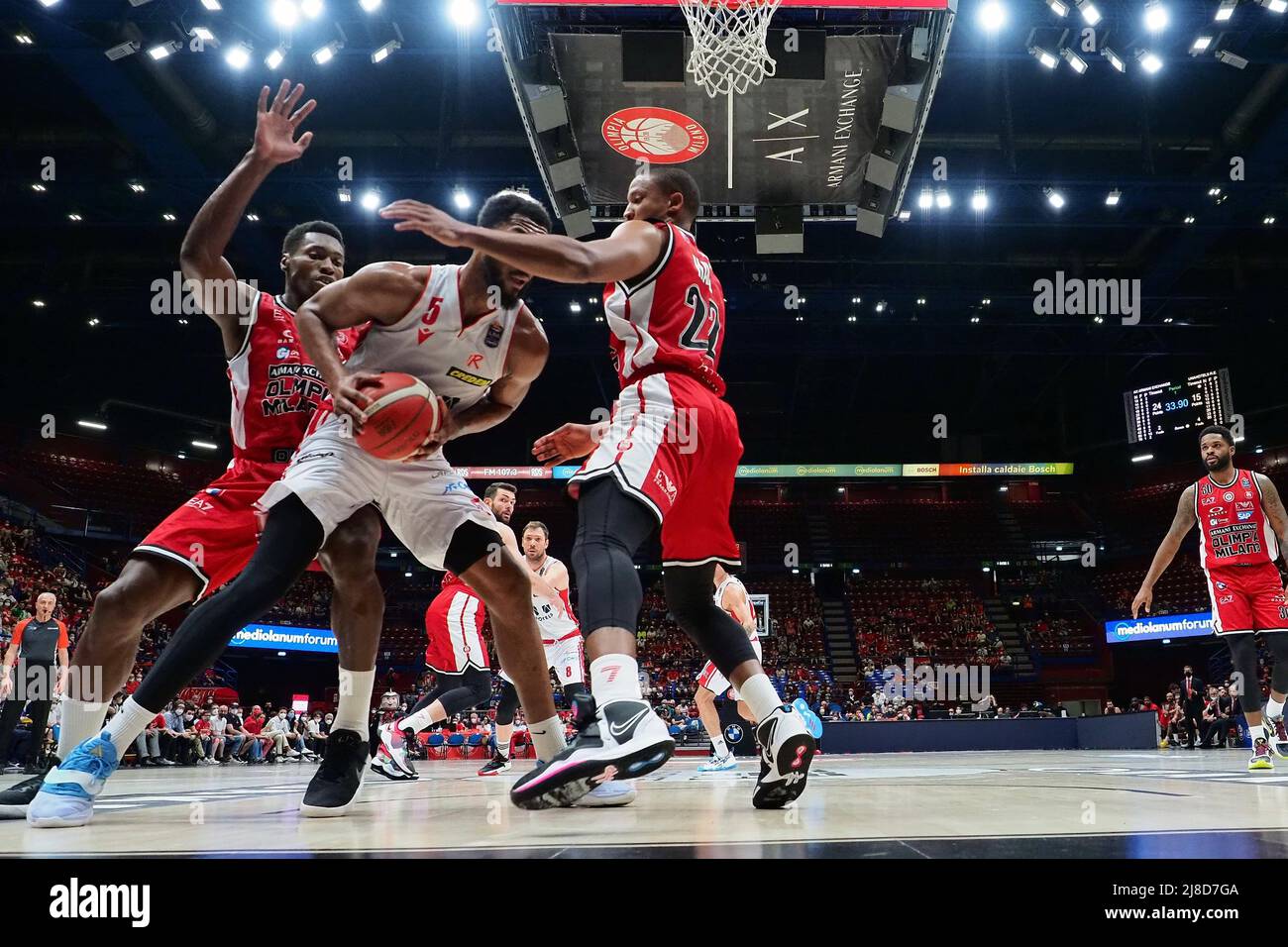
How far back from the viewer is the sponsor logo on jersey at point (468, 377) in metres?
2.95

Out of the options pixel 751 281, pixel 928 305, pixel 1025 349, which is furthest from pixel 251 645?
pixel 1025 349

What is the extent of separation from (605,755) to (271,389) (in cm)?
198

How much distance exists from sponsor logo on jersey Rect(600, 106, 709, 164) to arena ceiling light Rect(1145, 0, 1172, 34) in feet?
20.0

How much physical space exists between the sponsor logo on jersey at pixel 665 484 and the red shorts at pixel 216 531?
1.45 m

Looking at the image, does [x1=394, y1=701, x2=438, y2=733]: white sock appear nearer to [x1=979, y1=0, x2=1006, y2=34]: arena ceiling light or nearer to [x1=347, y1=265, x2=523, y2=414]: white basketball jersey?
[x1=347, y1=265, x2=523, y2=414]: white basketball jersey

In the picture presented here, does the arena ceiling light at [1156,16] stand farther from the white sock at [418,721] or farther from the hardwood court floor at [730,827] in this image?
the white sock at [418,721]

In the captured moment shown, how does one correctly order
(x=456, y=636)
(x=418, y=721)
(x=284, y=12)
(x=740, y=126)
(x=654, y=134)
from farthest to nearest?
(x=284, y=12)
(x=456, y=636)
(x=654, y=134)
(x=740, y=126)
(x=418, y=721)

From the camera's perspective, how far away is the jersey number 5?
2752 millimetres

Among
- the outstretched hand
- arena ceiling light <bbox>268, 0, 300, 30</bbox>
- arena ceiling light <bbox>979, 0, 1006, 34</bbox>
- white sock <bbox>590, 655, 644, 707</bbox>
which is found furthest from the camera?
arena ceiling light <bbox>268, 0, 300, 30</bbox>

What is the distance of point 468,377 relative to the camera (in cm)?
299

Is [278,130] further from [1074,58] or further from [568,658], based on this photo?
[1074,58]
